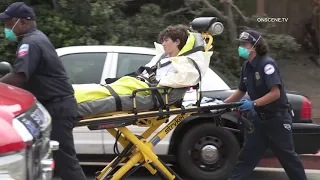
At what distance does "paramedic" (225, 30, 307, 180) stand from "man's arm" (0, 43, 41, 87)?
1.94m

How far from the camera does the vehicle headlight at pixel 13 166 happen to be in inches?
112

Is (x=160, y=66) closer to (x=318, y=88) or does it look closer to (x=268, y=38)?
(x=268, y=38)

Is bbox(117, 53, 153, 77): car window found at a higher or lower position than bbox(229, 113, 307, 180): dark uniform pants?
higher

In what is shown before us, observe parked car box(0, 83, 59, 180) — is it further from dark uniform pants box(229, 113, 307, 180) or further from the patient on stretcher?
dark uniform pants box(229, 113, 307, 180)

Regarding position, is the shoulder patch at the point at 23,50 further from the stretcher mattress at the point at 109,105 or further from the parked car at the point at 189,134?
the parked car at the point at 189,134

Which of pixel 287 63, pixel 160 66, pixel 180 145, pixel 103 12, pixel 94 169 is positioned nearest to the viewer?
pixel 160 66

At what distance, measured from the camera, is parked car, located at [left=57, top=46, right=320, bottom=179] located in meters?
6.52

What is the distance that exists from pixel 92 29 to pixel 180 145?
4083mm

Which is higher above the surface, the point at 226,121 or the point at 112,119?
the point at 112,119

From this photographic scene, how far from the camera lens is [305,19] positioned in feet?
45.6

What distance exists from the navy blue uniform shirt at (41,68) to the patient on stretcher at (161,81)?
0.70 ft

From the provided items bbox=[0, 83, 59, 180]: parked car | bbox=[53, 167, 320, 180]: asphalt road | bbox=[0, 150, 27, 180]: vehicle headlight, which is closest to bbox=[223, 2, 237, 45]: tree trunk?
bbox=[53, 167, 320, 180]: asphalt road

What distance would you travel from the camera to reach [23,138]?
9.77ft

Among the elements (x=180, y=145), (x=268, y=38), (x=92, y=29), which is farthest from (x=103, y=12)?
(x=180, y=145)
